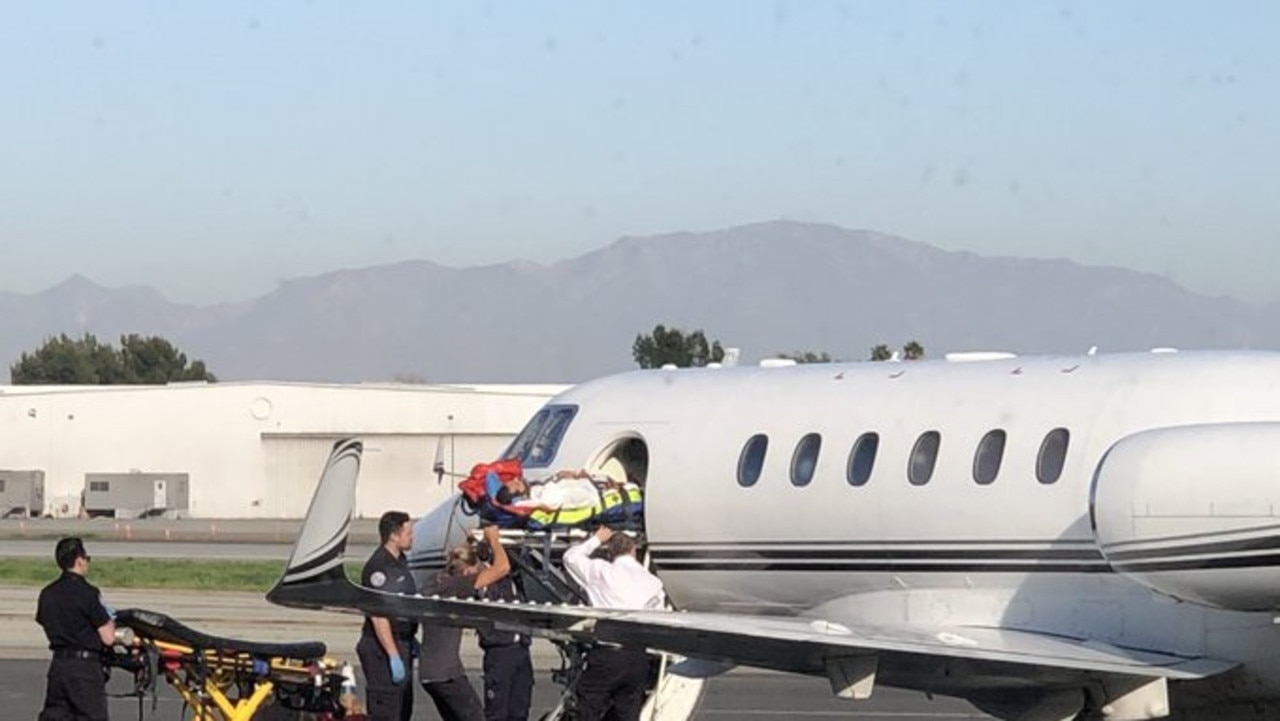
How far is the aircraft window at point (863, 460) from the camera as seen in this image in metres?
16.8

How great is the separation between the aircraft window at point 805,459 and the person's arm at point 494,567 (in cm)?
212

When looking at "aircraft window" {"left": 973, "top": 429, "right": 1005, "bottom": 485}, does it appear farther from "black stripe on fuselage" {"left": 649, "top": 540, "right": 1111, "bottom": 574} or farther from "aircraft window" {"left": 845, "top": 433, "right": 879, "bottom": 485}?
"aircraft window" {"left": 845, "top": 433, "right": 879, "bottom": 485}

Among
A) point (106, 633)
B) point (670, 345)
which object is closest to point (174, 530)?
point (670, 345)

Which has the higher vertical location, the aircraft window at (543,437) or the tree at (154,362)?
the tree at (154,362)

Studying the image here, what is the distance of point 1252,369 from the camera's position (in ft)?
49.8

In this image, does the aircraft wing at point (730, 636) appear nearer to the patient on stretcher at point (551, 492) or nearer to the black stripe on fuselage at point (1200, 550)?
the black stripe on fuselage at point (1200, 550)

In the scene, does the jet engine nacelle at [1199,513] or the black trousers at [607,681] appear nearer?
the jet engine nacelle at [1199,513]

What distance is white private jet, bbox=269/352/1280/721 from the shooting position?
13.4m

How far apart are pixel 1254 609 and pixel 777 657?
2.67 metres

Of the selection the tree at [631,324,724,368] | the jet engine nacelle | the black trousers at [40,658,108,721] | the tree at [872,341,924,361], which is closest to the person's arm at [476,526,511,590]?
the black trousers at [40,658,108,721]

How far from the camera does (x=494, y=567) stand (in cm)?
1695

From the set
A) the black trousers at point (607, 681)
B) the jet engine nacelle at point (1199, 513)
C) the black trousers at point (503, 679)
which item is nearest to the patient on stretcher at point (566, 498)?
the black trousers at point (503, 679)

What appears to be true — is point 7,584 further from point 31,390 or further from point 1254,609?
point 31,390

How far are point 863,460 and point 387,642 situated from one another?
11.6 feet
